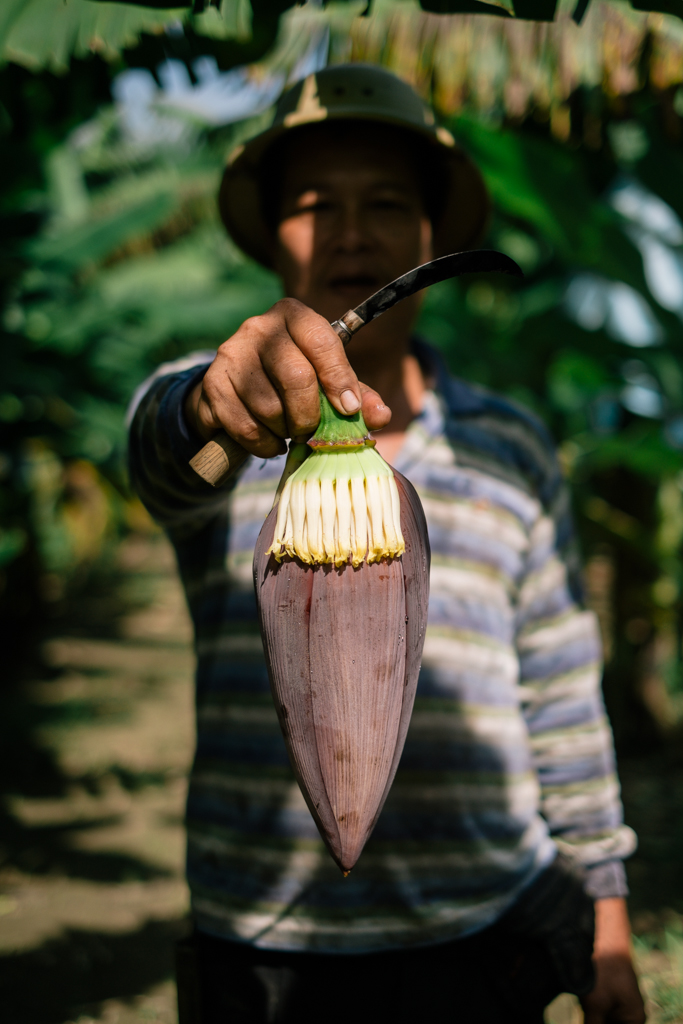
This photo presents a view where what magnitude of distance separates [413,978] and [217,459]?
0.72 meters

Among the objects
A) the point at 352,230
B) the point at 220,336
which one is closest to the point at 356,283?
the point at 352,230

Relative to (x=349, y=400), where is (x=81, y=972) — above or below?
below

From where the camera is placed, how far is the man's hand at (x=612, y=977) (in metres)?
1.07

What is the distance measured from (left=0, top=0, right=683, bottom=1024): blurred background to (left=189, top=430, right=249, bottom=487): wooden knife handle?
13.9 inches

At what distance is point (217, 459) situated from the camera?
1.99 ft

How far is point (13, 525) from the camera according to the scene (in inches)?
175

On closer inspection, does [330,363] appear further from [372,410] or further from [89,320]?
[89,320]

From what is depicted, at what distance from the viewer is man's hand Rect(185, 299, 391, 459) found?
54 cm

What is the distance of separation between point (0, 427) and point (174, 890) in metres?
1.98

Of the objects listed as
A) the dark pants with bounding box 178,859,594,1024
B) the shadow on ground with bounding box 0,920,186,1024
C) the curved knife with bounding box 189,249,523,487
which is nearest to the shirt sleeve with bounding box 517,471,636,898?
the dark pants with bounding box 178,859,594,1024

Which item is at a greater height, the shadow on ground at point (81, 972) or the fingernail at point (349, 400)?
the fingernail at point (349, 400)

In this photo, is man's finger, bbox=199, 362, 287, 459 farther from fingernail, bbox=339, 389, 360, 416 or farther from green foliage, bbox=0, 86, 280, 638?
green foliage, bbox=0, 86, 280, 638

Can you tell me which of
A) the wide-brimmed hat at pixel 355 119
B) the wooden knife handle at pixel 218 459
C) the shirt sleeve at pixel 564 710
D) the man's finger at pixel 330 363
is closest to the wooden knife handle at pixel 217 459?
the wooden knife handle at pixel 218 459

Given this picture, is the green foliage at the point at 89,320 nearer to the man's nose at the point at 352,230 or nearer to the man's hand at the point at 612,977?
the man's nose at the point at 352,230
